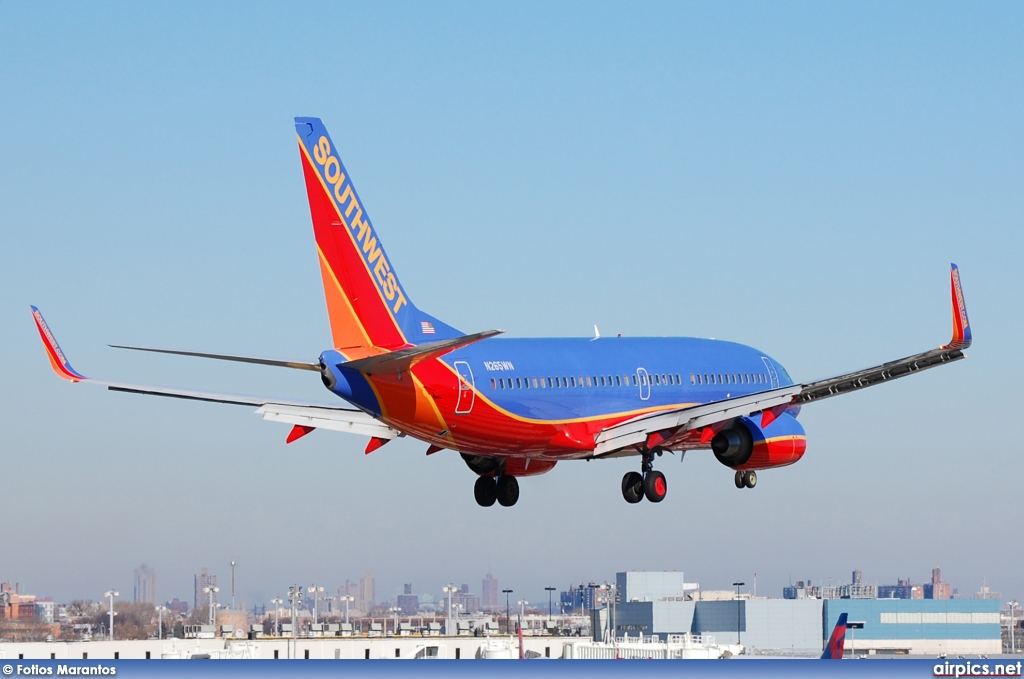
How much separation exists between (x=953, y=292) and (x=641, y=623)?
272ft

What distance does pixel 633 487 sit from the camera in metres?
63.6

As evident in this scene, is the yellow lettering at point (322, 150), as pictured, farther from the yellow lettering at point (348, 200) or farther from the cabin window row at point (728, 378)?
the cabin window row at point (728, 378)

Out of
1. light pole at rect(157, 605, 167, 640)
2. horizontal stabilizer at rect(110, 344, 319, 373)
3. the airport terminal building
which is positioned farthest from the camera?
the airport terminal building

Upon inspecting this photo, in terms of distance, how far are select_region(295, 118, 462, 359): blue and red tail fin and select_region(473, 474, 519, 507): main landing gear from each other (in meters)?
10.9

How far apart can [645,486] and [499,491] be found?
586 centimetres

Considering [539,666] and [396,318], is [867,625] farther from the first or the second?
[539,666]

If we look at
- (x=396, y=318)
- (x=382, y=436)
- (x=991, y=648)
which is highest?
(x=396, y=318)

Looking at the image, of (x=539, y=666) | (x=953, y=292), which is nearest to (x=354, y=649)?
(x=953, y=292)

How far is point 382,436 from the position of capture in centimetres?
6003

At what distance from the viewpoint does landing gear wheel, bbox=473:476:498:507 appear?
2559 inches

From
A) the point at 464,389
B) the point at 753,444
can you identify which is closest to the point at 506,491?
the point at 464,389

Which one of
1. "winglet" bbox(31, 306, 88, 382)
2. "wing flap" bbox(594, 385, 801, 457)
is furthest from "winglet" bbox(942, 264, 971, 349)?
"winglet" bbox(31, 306, 88, 382)

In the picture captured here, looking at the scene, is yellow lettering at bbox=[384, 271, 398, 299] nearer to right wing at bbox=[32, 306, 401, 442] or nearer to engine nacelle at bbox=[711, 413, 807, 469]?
right wing at bbox=[32, 306, 401, 442]

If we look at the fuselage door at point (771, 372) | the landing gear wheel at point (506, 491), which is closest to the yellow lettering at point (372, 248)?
the landing gear wheel at point (506, 491)
